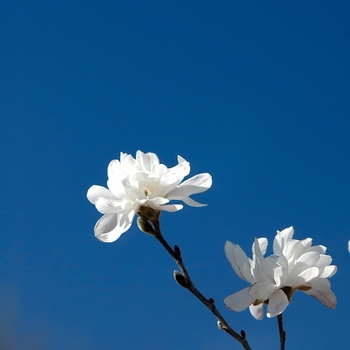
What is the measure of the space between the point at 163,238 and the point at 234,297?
5.3 inches

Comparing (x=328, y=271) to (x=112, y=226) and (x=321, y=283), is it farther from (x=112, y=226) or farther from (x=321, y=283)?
(x=112, y=226)

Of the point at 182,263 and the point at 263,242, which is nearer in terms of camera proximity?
the point at 182,263

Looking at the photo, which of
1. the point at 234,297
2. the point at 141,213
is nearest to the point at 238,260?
the point at 234,297

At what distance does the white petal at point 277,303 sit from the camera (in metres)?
0.83

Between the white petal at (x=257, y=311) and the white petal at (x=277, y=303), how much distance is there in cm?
5

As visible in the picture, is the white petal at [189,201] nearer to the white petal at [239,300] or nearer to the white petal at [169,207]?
the white petal at [169,207]

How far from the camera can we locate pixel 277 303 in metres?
0.84

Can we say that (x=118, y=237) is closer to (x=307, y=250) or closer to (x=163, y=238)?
(x=163, y=238)

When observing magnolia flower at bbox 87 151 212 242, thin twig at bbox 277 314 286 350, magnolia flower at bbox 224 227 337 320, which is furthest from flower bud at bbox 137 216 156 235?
thin twig at bbox 277 314 286 350

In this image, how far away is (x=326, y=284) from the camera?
0.85m

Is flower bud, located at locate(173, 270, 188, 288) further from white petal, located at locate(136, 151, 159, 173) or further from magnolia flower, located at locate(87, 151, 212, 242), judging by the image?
white petal, located at locate(136, 151, 159, 173)

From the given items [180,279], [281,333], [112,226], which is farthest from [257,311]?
[112,226]

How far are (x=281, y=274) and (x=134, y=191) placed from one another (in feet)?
0.82

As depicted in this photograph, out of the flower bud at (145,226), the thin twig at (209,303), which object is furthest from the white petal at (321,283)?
the flower bud at (145,226)
